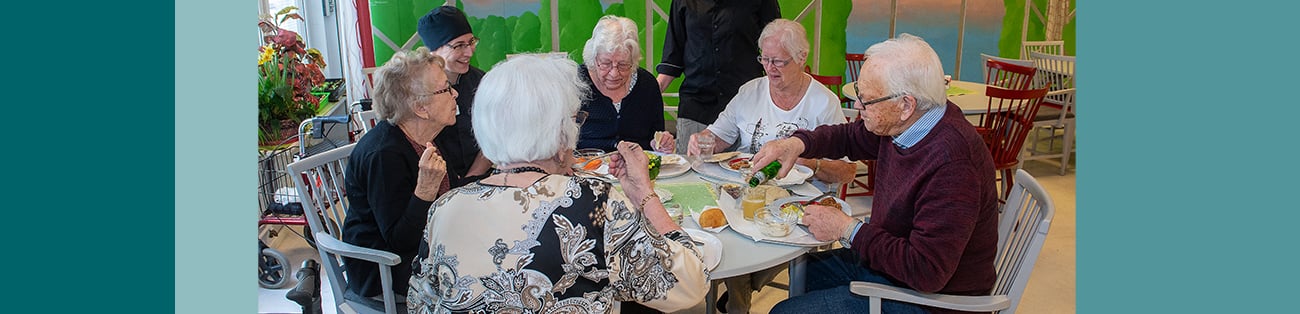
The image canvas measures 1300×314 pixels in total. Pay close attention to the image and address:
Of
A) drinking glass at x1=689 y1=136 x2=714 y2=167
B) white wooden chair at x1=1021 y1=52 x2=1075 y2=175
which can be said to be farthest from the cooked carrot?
white wooden chair at x1=1021 y1=52 x2=1075 y2=175

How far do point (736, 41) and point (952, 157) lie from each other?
2079 mm

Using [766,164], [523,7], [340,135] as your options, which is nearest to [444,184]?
[766,164]

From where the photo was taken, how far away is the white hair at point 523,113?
165cm

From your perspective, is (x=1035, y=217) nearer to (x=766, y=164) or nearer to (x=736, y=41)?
(x=766, y=164)

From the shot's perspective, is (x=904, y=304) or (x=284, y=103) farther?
(x=284, y=103)

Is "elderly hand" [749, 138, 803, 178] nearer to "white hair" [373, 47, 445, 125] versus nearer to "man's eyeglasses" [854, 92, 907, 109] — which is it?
"man's eyeglasses" [854, 92, 907, 109]

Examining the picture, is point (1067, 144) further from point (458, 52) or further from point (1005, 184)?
point (458, 52)

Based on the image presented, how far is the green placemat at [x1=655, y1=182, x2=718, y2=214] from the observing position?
2.46m

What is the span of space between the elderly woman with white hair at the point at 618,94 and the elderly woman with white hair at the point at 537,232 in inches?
57.0

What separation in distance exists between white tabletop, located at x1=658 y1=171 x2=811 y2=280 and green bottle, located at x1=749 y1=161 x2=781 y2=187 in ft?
1.27

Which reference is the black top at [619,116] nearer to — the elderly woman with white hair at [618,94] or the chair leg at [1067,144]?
the elderly woman with white hair at [618,94]

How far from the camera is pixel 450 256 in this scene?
1.63 m

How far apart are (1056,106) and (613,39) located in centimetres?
386

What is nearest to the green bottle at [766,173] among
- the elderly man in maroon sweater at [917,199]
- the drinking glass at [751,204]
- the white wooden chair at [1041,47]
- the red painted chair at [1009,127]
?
the drinking glass at [751,204]
